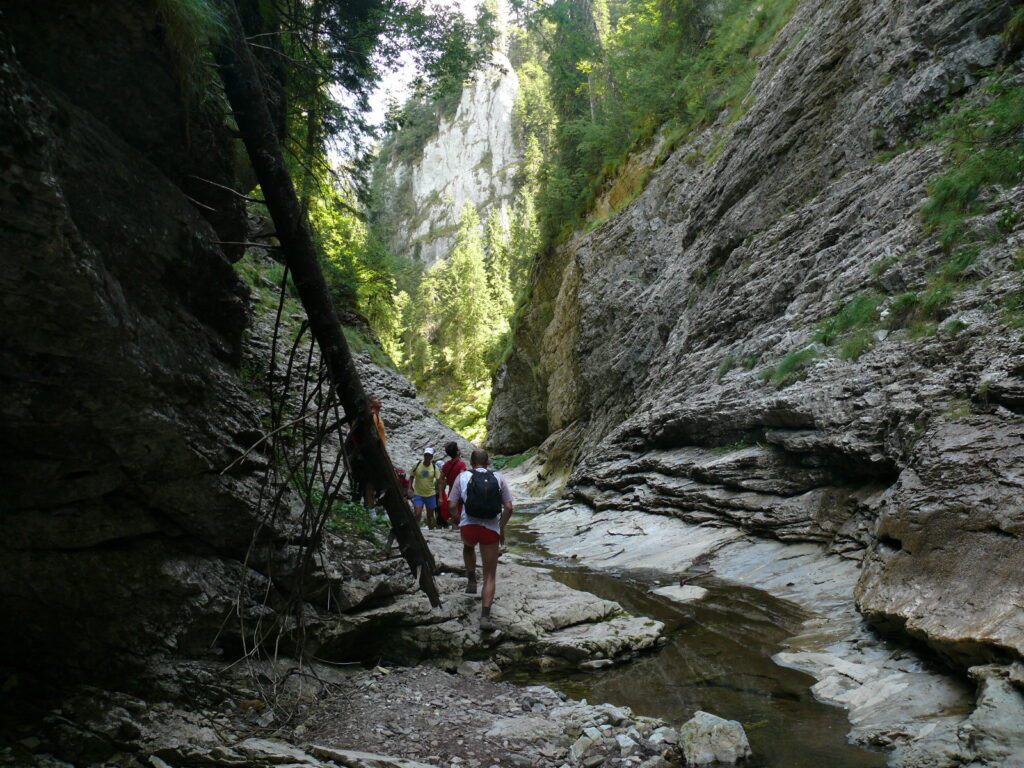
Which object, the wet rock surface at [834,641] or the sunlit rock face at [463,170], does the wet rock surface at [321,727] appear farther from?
the sunlit rock face at [463,170]

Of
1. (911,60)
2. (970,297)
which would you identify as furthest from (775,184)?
(970,297)

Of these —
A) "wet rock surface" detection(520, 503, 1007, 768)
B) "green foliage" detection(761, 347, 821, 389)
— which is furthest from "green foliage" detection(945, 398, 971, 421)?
"green foliage" detection(761, 347, 821, 389)

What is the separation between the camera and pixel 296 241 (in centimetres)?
436

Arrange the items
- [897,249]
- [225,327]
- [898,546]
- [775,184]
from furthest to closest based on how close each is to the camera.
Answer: [775,184]
[897,249]
[898,546]
[225,327]

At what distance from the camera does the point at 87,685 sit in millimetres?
3545

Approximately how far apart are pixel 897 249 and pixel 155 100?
1060 cm

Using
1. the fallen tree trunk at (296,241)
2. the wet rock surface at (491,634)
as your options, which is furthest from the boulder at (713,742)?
the fallen tree trunk at (296,241)

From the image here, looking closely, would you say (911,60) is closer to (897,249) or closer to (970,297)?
(897,249)

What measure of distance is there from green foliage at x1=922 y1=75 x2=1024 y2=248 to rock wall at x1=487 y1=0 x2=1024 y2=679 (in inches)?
9.9

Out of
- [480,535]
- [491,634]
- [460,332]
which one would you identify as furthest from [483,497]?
[460,332]

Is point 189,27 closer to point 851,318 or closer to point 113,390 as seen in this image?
point 113,390

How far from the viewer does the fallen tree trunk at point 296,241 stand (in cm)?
408

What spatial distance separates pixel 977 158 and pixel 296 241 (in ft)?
33.2

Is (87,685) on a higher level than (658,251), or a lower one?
lower
